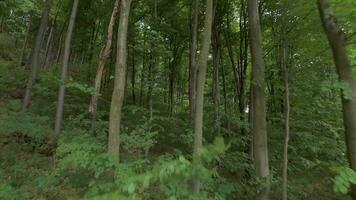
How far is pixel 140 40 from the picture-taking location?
12797mm

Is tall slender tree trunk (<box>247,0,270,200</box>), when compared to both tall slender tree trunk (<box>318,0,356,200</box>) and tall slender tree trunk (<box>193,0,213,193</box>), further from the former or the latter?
tall slender tree trunk (<box>318,0,356,200</box>)

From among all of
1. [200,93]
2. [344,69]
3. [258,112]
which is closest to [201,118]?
[200,93]

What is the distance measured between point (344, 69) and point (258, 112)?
283 cm

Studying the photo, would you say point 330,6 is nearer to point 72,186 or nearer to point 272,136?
point 72,186

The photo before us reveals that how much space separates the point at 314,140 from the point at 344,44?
18.0ft

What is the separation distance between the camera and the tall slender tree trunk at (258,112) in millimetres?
7910

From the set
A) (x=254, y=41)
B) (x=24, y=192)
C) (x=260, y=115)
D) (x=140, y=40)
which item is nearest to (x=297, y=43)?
(x=254, y=41)

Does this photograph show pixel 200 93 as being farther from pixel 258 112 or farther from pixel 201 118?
pixel 258 112

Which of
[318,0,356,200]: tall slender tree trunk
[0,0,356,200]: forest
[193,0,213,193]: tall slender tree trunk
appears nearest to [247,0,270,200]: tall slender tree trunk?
[0,0,356,200]: forest

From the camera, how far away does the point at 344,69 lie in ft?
18.7

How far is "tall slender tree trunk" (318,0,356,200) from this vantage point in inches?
216

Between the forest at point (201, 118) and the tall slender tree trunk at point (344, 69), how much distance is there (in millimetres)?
18

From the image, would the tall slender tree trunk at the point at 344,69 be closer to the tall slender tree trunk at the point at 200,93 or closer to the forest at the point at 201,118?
the forest at the point at 201,118

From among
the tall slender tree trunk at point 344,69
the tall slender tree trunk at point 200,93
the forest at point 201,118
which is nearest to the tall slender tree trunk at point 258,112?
the forest at point 201,118
